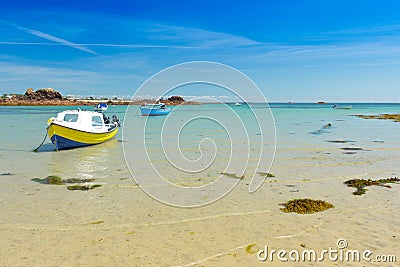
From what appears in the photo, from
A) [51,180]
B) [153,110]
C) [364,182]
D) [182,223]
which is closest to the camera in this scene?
[182,223]

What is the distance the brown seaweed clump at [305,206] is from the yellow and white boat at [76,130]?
16.5 m

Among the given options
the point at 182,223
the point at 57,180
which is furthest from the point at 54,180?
the point at 182,223

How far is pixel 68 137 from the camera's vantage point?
2194 cm

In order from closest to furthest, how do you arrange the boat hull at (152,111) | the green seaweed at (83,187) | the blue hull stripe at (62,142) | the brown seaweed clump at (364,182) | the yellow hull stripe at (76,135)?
1. the brown seaweed clump at (364,182)
2. the green seaweed at (83,187)
3. the yellow hull stripe at (76,135)
4. the blue hull stripe at (62,142)
5. the boat hull at (152,111)

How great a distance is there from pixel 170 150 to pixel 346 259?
53.9 ft

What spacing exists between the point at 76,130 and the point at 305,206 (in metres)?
17.0

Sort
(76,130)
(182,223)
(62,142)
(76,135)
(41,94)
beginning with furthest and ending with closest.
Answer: (41,94), (76,135), (76,130), (62,142), (182,223)

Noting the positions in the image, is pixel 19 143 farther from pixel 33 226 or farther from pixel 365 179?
pixel 365 179

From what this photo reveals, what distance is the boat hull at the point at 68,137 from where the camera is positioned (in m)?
21.4

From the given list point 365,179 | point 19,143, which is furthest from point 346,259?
point 19,143

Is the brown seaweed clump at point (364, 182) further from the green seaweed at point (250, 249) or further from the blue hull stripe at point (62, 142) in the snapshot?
the blue hull stripe at point (62, 142)

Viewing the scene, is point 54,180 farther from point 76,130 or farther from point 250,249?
point 250,249

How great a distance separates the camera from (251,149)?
2262cm

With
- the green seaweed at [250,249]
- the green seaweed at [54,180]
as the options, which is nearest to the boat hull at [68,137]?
the green seaweed at [54,180]
